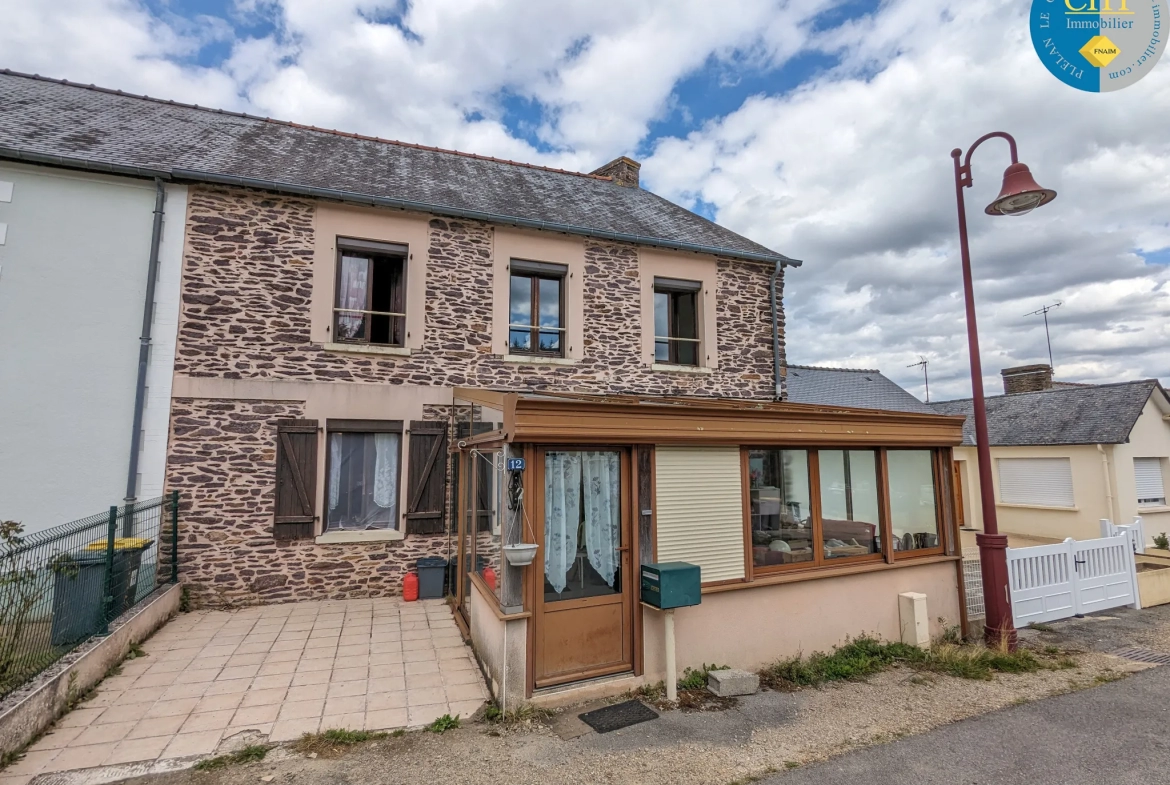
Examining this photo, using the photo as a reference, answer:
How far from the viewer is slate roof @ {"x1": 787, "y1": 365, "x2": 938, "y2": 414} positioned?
1602 cm

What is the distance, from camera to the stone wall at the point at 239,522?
767 cm

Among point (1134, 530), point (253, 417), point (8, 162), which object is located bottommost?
point (1134, 530)

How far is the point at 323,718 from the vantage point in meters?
4.59

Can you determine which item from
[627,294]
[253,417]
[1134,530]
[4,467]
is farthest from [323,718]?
[1134,530]

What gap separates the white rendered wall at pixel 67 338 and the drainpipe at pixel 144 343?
4.2 inches

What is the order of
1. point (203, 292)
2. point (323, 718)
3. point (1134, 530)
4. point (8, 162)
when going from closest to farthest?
point (323, 718), point (8, 162), point (203, 292), point (1134, 530)

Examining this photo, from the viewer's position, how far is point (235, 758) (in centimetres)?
402

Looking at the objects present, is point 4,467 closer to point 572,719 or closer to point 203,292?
point 203,292

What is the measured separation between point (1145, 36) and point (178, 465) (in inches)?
541

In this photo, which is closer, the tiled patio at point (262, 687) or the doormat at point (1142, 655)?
the tiled patio at point (262, 687)

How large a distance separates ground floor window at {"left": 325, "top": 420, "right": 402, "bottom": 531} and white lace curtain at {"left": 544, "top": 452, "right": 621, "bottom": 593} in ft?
13.8

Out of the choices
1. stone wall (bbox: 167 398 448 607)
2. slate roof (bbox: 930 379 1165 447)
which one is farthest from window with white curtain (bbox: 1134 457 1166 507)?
stone wall (bbox: 167 398 448 607)

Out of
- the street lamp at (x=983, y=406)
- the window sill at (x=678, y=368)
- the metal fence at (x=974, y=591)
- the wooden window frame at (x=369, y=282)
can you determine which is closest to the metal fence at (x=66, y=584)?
the wooden window frame at (x=369, y=282)

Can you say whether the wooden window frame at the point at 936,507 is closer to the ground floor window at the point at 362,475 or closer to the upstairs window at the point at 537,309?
the upstairs window at the point at 537,309
